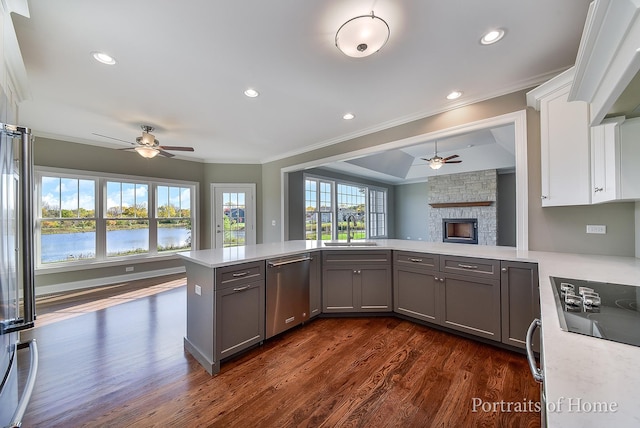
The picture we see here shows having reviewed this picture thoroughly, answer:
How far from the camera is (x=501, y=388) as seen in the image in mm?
1893

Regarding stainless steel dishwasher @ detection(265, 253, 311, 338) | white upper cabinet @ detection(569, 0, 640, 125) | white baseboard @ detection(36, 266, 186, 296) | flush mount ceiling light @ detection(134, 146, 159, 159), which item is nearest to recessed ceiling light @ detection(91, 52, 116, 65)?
flush mount ceiling light @ detection(134, 146, 159, 159)

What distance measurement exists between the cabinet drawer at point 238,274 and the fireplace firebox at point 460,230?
20.9 ft

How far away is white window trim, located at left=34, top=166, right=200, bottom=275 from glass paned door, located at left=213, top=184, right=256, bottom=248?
0.46 m

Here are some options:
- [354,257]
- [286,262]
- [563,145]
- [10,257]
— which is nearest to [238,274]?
[286,262]

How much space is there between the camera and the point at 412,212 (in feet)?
29.7

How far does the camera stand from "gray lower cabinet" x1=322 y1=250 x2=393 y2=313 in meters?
3.13

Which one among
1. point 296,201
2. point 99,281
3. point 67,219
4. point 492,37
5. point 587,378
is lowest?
point 99,281

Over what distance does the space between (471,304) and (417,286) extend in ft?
1.80

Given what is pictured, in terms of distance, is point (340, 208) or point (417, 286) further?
point (340, 208)

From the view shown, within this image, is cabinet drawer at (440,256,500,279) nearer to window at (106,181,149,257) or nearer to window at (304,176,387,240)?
window at (304,176,387,240)

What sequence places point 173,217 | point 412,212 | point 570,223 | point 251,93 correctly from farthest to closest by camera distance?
point 412,212
point 173,217
point 251,93
point 570,223

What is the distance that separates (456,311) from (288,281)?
5.78 feet

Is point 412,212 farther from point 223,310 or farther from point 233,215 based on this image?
point 223,310

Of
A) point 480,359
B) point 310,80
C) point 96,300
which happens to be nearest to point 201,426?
point 480,359
